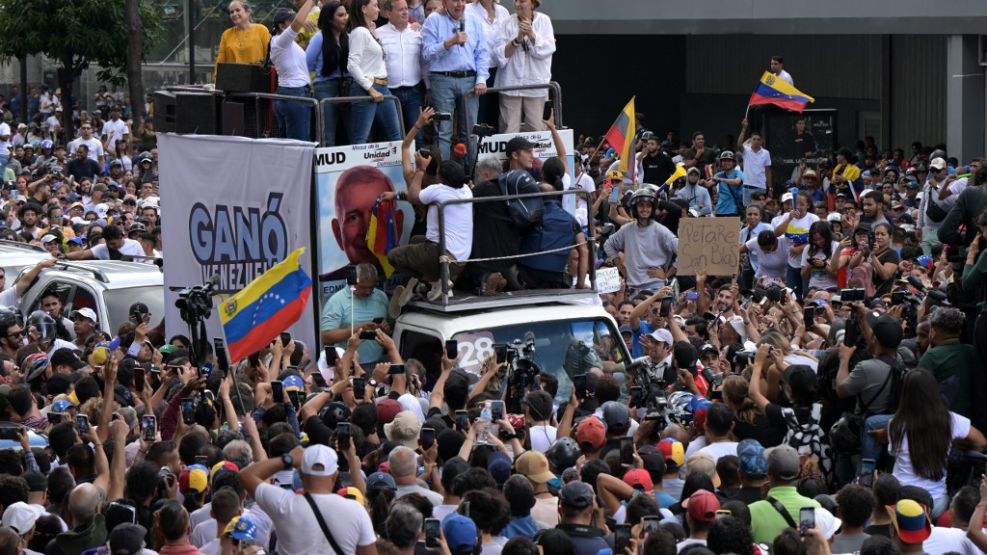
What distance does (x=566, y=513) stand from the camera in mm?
7188

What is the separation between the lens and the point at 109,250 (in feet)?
55.7

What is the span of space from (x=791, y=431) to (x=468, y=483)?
2.11 metres

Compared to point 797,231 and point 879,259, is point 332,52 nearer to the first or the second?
point 879,259

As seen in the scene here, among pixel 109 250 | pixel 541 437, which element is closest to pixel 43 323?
pixel 109 250

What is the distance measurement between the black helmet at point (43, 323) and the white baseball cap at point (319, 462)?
661cm

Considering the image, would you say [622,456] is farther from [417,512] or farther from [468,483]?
[417,512]

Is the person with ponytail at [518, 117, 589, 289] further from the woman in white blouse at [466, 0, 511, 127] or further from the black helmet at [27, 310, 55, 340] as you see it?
the black helmet at [27, 310, 55, 340]

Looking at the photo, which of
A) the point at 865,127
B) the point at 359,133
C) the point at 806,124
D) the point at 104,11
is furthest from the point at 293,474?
the point at 104,11

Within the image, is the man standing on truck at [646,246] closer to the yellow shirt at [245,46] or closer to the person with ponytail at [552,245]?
the person with ponytail at [552,245]

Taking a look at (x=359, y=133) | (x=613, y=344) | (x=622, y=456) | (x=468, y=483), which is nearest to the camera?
(x=468, y=483)

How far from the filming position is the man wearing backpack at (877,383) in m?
8.84

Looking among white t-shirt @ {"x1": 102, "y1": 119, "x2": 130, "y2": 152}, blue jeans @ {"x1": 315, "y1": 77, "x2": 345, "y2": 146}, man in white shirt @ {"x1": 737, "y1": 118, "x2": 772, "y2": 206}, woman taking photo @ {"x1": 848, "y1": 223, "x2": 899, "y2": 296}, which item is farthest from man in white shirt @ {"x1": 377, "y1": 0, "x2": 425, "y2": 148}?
white t-shirt @ {"x1": 102, "y1": 119, "x2": 130, "y2": 152}

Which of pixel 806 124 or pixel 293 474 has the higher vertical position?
pixel 806 124

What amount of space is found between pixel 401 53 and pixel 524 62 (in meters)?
1.07
